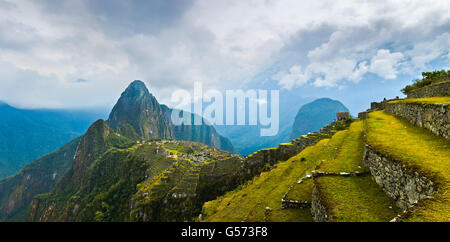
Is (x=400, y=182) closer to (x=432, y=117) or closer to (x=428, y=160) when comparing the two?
(x=428, y=160)

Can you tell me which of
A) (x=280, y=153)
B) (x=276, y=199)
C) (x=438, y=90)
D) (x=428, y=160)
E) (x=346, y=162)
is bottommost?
(x=280, y=153)

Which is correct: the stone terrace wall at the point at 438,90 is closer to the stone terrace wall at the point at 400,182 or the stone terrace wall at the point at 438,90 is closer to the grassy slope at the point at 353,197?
the grassy slope at the point at 353,197

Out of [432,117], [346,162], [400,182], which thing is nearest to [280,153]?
[346,162]

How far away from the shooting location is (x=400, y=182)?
6102 millimetres

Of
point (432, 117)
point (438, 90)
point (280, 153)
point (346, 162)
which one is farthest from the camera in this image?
point (280, 153)

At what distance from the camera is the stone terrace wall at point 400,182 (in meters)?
5.21

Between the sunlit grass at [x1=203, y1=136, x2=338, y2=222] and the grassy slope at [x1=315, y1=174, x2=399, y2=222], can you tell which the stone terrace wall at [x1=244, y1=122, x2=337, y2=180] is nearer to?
the sunlit grass at [x1=203, y1=136, x2=338, y2=222]

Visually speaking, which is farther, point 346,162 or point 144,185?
point 144,185

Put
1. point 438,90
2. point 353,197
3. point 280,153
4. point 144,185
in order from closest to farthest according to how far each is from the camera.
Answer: point 353,197 → point 438,90 → point 280,153 → point 144,185

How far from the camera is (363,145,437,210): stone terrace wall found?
5215mm

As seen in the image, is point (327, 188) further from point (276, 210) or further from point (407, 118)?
point (407, 118)

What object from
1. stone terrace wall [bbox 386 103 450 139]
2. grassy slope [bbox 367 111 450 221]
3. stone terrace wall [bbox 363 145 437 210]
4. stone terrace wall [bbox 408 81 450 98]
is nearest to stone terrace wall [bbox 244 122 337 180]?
stone terrace wall [bbox 408 81 450 98]
